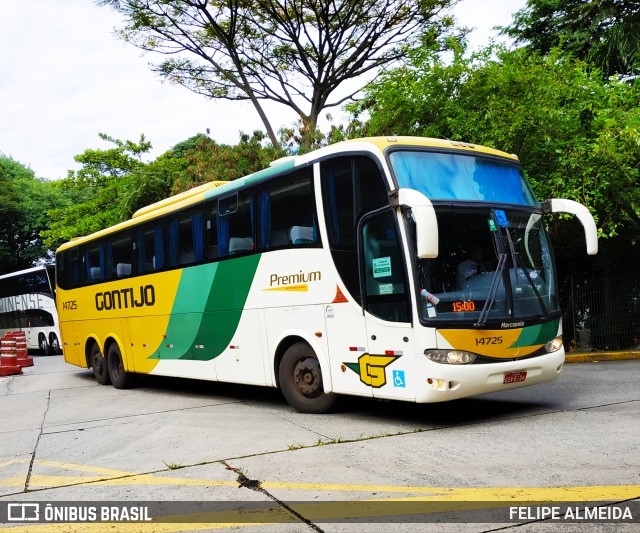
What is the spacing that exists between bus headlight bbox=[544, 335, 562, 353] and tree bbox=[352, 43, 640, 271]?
564cm

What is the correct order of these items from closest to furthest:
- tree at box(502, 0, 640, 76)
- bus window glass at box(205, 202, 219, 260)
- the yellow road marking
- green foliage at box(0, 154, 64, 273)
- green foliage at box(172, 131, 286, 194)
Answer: the yellow road marking
bus window glass at box(205, 202, 219, 260)
tree at box(502, 0, 640, 76)
green foliage at box(172, 131, 286, 194)
green foliage at box(0, 154, 64, 273)

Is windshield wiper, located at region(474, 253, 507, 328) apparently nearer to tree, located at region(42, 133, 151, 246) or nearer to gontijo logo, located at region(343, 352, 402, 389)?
gontijo logo, located at region(343, 352, 402, 389)

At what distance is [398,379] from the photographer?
24.9ft

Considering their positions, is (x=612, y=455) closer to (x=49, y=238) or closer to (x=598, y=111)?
(x=598, y=111)

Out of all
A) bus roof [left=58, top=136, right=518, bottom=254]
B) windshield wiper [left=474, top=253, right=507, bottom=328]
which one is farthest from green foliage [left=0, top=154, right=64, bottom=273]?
windshield wiper [left=474, top=253, right=507, bottom=328]

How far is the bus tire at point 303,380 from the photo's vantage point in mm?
8875

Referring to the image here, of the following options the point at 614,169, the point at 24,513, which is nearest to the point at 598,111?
the point at 614,169

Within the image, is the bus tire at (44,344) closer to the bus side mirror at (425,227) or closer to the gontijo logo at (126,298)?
the gontijo logo at (126,298)

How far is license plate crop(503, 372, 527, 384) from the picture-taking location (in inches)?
302

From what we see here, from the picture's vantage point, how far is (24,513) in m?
5.28

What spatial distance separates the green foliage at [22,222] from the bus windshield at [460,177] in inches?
1696

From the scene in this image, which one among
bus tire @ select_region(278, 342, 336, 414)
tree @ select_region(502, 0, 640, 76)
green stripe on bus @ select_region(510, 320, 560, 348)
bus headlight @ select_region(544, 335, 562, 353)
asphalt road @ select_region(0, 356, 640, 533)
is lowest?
asphalt road @ select_region(0, 356, 640, 533)

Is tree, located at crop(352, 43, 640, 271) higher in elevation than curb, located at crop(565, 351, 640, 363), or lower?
higher

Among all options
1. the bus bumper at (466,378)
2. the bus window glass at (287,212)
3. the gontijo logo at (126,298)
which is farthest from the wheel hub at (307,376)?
the gontijo logo at (126,298)
